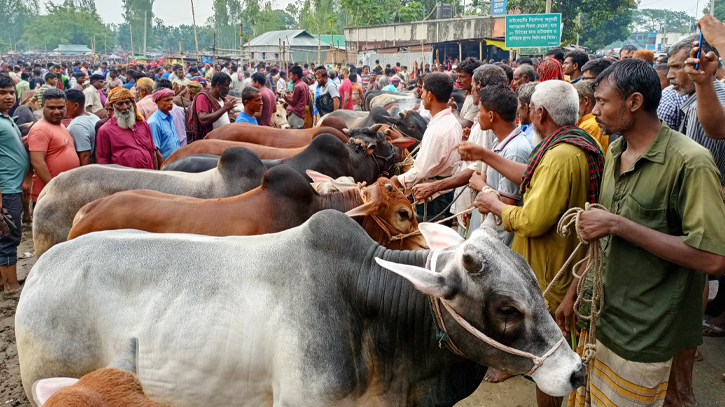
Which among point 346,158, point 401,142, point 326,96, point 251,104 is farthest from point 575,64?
point 326,96

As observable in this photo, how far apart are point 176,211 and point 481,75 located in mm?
3666

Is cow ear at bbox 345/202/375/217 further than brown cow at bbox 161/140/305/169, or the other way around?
brown cow at bbox 161/140/305/169

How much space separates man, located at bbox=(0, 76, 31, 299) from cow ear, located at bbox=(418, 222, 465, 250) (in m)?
5.15

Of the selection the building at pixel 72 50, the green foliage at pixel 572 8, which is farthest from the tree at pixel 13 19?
the green foliage at pixel 572 8

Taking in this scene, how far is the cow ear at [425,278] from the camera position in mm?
2273

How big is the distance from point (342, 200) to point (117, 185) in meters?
2.46

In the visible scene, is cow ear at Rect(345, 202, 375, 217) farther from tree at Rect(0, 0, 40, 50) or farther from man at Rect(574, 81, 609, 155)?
tree at Rect(0, 0, 40, 50)

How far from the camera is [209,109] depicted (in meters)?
8.97

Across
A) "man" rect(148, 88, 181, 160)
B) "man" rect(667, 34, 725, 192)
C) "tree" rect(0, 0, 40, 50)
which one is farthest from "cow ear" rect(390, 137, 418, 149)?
"tree" rect(0, 0, 40, 50)

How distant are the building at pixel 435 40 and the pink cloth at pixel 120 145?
2702cm

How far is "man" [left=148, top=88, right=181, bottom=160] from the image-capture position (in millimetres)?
7328

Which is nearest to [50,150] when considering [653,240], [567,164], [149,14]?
[567,164]

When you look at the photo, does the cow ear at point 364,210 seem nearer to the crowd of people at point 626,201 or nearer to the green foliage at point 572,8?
the crowd of people at point 626,201

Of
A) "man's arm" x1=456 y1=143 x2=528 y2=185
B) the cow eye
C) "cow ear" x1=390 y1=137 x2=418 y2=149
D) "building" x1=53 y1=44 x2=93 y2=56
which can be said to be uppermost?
"building" x1=53 y1=44 x2=93 y2=56
